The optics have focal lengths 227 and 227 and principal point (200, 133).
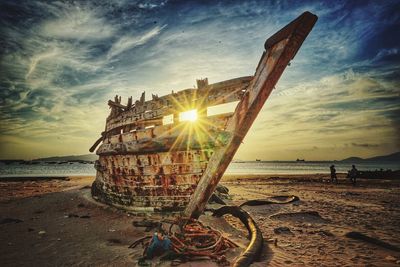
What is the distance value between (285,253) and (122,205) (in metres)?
5.12

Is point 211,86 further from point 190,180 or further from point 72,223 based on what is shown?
point 72,223

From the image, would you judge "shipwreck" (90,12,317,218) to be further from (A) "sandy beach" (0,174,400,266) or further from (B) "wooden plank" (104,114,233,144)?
(A) "sandy beach" (0,174,400,266)

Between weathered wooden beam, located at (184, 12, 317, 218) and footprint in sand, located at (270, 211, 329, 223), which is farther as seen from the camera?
footprint in sand, located at (270, 211, 329, 223)

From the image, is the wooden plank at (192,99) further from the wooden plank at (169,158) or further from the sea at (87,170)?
the sea at (87,170)

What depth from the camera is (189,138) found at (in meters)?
5.47

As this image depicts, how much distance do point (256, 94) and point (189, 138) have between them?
200 cm

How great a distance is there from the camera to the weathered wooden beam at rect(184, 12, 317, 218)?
3670 millimetres

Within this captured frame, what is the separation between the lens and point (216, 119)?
5.14 meters

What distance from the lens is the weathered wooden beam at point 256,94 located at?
12.0 ft

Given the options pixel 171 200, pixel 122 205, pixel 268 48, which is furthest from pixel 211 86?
pixel 122 205

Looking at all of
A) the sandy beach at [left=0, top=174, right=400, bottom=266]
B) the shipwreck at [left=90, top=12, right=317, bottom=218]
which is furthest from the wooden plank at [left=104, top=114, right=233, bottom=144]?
the sandy beach at [left=0, top=174, right=400, bottom=266]

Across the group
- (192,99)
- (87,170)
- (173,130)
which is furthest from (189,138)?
(87,170)

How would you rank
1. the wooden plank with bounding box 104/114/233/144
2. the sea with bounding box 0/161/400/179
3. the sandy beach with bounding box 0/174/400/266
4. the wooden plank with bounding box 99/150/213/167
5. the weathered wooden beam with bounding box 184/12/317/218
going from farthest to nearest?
the sea with bounding box 0/161/400/179 → the wooden plank with bounding box 99/150/213/167 → the wooden plank with bounding box 104/114/233/144 → the sandy beach with bounding box 0/174/400/266 → the weathered wooden beam with bounding box 184/12/317/218

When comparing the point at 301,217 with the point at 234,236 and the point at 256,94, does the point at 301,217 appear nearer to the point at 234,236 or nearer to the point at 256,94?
the point at 234,236
